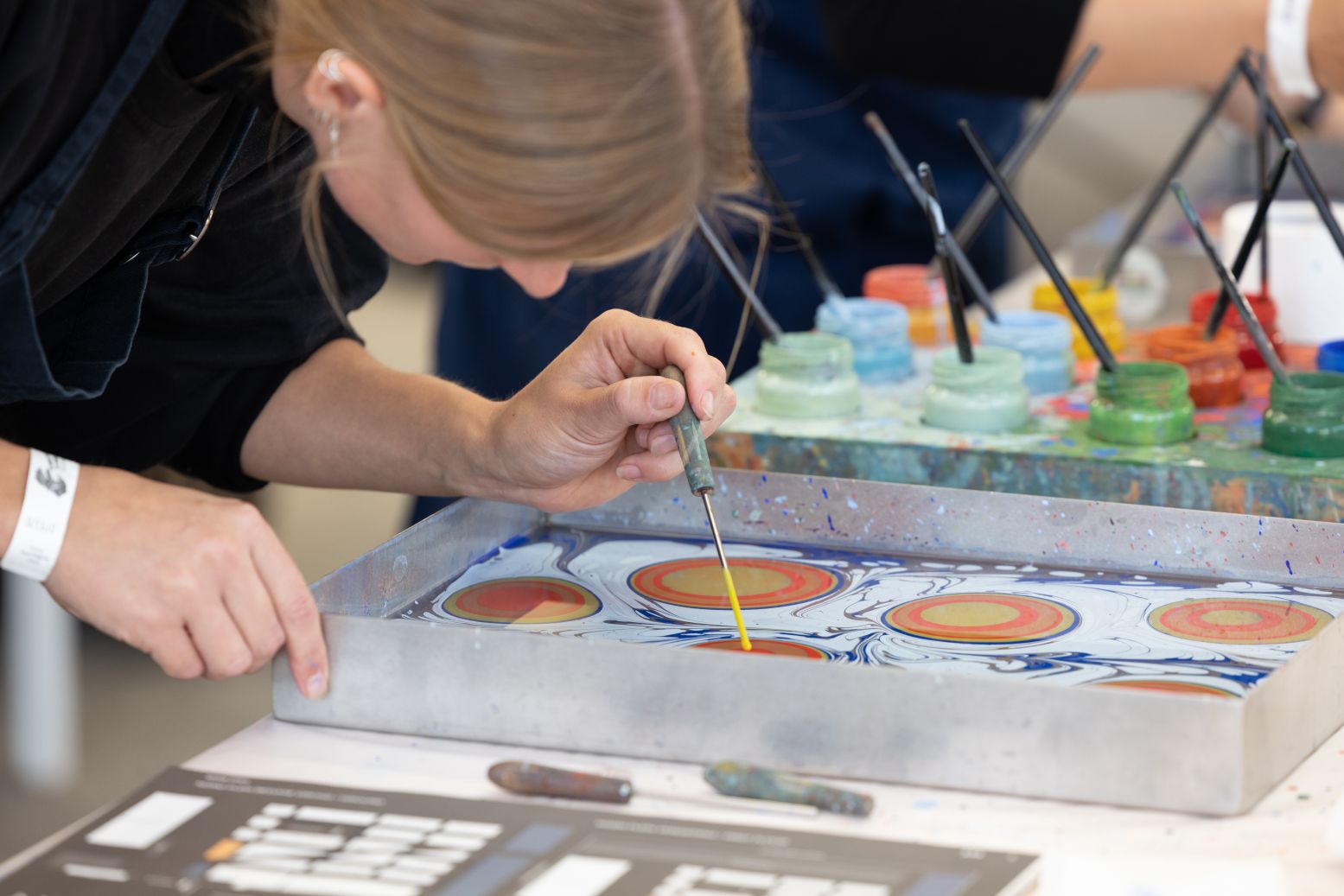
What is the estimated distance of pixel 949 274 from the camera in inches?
65.9

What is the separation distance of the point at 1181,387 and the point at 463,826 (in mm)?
903

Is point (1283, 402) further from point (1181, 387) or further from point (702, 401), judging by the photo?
point (702, 401)

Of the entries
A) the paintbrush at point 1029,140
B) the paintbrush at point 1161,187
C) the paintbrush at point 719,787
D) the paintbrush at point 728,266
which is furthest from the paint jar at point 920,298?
the paintbrush at point 719,787

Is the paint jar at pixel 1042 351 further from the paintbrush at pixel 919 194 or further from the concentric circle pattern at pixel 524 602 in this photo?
the concentric circle pattern at pixel 524 602

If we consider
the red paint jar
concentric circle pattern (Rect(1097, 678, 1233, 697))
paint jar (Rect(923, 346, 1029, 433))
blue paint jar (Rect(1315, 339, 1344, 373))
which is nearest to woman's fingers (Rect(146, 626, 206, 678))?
concentric circle pattern (Rect(1097, 678, 1233, 697))

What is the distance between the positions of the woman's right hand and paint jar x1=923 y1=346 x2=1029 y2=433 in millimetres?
730

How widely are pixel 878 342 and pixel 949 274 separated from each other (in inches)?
7.6

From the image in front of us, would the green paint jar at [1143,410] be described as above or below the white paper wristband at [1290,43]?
below

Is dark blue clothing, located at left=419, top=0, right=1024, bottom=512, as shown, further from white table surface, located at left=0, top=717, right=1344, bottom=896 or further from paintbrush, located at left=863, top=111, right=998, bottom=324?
white table surface, located at left=0, top=717, right=1344, bottom=896

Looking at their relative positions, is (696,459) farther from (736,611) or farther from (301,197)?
(301,197)

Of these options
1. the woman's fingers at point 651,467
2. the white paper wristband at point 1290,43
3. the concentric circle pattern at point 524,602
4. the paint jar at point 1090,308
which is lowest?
the concentric circle pattern at point 524,602

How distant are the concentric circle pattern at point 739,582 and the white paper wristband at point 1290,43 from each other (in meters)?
1.09

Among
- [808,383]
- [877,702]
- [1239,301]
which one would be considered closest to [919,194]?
[808,383]

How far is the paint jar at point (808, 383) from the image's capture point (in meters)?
1.70
